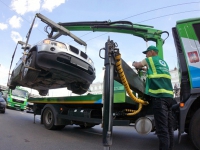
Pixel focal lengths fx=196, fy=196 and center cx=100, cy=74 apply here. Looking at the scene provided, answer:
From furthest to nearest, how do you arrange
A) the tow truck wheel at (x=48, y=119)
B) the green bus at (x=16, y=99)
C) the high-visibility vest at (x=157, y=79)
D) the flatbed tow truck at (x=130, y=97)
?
the green bus at (x=16, y=99) → the tow truck wheel at (x=48, y=119) → the high-visibility vest at (x=157, y=79) → the flatbed tow truck at (x=130, y=97)

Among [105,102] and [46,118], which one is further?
[46,118]

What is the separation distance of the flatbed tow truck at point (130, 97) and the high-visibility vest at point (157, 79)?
0.83 ft

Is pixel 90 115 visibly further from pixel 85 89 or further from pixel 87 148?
pixel 85 89

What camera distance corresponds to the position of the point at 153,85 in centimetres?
289

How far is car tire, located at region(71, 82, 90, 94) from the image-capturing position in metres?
6.95

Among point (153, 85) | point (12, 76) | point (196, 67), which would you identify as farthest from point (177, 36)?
point (12, 76)

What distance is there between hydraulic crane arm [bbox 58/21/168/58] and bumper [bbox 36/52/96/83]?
136cm

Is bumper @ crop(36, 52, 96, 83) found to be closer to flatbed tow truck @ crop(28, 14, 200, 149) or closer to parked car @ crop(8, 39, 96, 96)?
parked car @ crop(8, 39, 96, 96)

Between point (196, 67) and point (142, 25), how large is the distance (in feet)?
9.21

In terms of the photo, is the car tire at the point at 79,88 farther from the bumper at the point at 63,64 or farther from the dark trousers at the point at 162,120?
the dark trousers at the point at 162,120

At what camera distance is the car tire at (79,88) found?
695cm

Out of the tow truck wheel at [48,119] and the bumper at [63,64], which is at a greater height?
the bumper at [63,64]

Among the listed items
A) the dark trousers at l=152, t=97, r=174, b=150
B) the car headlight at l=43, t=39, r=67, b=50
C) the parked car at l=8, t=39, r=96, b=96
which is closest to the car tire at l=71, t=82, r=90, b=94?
the parked car at l=8, t=39, r=96, b=96

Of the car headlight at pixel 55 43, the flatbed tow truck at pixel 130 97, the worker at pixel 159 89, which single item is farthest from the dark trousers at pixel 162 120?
the car headlight at pixel 55 43
